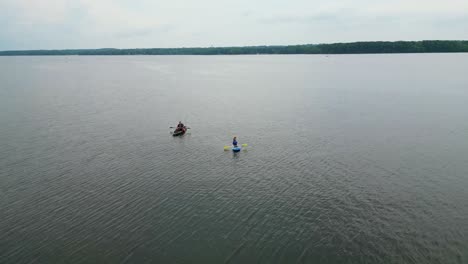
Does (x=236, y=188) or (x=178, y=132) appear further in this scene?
(x=178, y=132)

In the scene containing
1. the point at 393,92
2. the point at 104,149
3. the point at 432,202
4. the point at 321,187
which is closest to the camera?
the point at 432,202

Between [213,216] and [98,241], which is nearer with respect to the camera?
[98,241]

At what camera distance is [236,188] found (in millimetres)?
24641

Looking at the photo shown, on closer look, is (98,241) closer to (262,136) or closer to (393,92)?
(262,136)

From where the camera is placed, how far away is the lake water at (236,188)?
17.6 metres

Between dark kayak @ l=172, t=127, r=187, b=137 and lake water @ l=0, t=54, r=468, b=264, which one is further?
dark kayak @ l=172, t=127, r=187, b=137

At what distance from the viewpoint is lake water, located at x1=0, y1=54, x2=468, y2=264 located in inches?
693

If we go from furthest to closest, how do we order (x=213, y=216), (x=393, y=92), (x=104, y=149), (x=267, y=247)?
(x=393, y=92)
(x=104, y=149)
(x=213, y=216)
(x=267, y=247)

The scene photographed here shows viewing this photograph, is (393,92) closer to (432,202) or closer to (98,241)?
(432,202)

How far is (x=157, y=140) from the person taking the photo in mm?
37312

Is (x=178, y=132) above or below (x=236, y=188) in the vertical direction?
below

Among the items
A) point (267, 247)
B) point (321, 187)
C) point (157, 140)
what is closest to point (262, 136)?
point (157, 140)

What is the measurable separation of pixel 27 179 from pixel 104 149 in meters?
8.53

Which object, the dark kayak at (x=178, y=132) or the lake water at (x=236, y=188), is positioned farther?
the dark kayak at (x=178, y=132)
